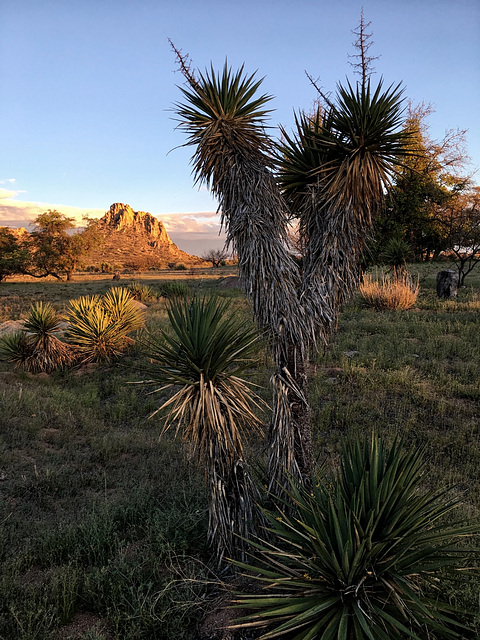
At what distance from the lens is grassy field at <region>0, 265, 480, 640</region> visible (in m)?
3.00

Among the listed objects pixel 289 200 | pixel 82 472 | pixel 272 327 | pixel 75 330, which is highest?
pixel 289 200

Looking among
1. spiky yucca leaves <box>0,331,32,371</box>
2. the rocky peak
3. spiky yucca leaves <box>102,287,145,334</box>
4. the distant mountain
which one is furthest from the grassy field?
the rocky peak

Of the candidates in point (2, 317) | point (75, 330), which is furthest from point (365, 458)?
point (2, 317)

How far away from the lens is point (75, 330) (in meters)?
10.7

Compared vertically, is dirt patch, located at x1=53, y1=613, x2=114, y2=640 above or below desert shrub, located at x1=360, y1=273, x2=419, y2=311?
below

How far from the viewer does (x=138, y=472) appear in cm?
570

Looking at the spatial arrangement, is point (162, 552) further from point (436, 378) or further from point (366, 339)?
point (366, 339)

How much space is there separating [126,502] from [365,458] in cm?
303

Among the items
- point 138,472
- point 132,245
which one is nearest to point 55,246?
point 138,472

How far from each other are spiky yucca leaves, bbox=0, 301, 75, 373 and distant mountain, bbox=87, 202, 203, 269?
33244 mm

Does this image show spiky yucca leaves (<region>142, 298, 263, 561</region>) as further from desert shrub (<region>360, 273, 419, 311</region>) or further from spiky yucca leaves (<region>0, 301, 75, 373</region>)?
desert shrub (<region>360, 273, 419, 311</region>)

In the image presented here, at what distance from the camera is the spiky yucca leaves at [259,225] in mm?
3637

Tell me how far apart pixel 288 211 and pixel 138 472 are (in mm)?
4118

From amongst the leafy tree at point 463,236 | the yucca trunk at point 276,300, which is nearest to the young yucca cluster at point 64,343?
the yucca trunk at point 276,300
